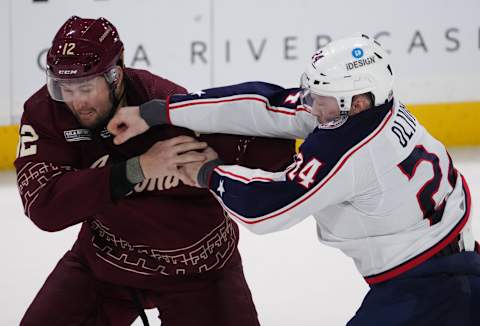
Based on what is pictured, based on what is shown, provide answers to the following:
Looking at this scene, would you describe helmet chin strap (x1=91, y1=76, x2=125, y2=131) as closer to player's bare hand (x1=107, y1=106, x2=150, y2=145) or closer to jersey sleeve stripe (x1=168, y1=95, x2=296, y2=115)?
player's bare hand (x1=107, y1=106, x2=150, y2=145)

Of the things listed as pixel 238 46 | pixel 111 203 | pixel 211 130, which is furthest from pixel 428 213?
pixel 238 46

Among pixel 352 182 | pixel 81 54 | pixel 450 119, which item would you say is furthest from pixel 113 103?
pixel 450 119

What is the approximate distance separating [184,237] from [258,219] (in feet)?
1.53

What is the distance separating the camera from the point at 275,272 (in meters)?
4.32

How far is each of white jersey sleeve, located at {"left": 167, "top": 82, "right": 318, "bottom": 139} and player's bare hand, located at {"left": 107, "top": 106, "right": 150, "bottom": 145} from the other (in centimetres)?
9

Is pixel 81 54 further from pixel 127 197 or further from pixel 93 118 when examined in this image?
pixel 127 197

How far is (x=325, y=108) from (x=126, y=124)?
1.91 feet

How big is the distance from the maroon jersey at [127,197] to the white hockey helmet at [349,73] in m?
0.39

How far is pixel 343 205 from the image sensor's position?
2.67m

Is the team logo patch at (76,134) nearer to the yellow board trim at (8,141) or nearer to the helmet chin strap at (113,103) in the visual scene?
the helmet chin strap at (113,103)

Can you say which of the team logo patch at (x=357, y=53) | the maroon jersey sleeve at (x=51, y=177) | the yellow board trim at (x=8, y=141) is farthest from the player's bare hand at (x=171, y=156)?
the yellow board trim at (x=8, y=141)

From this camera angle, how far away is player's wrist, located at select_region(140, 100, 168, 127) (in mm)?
2812

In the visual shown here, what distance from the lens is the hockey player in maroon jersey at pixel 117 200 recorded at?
273cm

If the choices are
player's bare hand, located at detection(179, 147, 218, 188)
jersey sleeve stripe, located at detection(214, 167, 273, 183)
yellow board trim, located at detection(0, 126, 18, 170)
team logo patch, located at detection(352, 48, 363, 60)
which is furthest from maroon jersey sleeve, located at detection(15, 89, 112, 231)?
yellow board trim, located at detection(0, 126, 18, 170)
